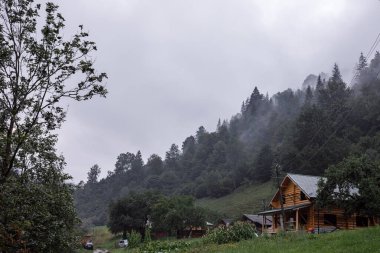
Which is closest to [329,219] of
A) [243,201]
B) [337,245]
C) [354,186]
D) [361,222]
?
[361,222]

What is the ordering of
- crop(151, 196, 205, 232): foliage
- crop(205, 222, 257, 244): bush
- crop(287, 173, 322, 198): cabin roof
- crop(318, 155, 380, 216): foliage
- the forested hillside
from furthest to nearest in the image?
the forested hillside, crop(151, 196, 205, 232): foliage, crop(287, 173, 322, 198): cabin roof, crop(318, 155, 380, 216): foliage, crop(205, 222, 257, 244): bush

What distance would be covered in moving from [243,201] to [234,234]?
85.0 m

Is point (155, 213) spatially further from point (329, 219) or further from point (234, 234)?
point (234, 234)

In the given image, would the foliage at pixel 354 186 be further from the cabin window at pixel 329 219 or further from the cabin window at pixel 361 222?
the cabin window at pixel 361 222

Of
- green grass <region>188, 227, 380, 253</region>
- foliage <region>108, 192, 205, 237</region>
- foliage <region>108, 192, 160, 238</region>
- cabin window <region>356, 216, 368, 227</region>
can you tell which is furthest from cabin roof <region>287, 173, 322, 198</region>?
foliage <region>108, 192, 160, 238</region>

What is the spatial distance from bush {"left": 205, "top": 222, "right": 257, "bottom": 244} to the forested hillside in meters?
26.5

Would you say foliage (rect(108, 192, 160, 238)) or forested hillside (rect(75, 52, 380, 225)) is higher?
forested hillside (rect(75, 52, 380, 225))

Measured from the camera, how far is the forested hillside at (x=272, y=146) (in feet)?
333

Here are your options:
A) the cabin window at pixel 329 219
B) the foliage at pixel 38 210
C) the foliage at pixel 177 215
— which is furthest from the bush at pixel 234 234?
the foliage at pixel 177 215

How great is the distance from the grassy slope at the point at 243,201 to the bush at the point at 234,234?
6469 centimetres

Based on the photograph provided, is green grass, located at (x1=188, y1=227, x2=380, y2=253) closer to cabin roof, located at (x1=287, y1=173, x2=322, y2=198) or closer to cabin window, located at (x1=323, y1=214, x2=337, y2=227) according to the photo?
cabin roof, located at (x1=287, y1=173, x2=322, y2=198)

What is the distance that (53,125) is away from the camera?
15.0 meters

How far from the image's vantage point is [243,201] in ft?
368

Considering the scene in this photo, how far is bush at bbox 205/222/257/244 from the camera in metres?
29.1
